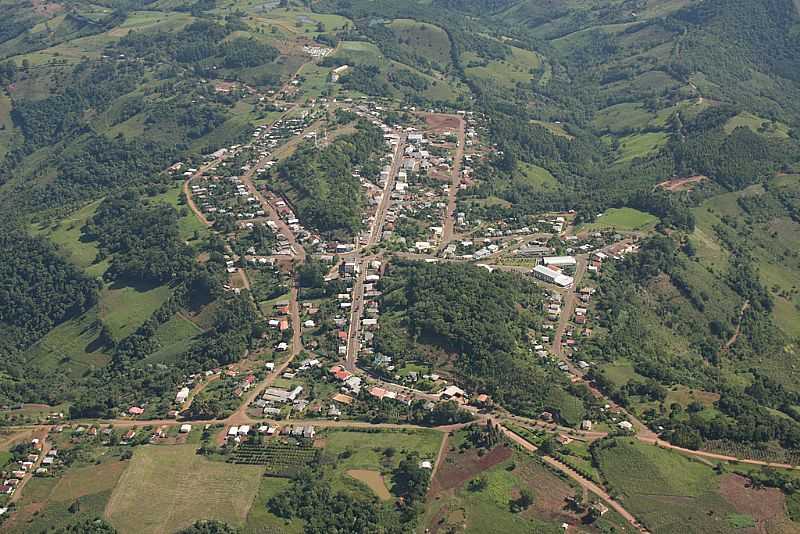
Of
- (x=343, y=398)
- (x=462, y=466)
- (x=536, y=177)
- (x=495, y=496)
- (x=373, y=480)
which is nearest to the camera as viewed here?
(x=495, y=496)

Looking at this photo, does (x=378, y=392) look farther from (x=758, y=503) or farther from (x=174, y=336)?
(x=758, y=503)

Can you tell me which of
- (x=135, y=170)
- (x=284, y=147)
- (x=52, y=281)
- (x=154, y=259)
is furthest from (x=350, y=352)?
(x=135, y=170)

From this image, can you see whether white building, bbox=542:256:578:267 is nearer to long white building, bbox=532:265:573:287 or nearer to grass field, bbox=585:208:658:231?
long white building, bbox=532:265:573:287

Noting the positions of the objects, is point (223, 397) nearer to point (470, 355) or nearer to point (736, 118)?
point (470, 355)

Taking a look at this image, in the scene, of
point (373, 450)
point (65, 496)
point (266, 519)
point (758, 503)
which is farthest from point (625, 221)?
point (65, 496)

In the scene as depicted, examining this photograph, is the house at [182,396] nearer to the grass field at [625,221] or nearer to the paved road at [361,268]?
the paved road at [361,268]

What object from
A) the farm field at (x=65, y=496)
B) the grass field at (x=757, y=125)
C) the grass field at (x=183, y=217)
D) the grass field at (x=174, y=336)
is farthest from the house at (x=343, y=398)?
the grass field at (x=757, y=125)
